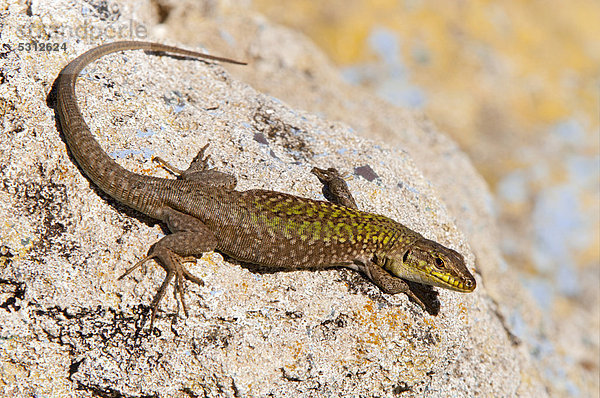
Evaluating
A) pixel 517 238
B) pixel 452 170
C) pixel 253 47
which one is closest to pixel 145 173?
pixel 253 47

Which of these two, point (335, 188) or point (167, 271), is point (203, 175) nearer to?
point (167, 271)

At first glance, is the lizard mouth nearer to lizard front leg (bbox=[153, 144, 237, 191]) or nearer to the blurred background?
lizard front leg (bbox=[153, 144, 237, 191])

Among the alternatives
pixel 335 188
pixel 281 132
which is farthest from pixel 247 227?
pixel 281 132

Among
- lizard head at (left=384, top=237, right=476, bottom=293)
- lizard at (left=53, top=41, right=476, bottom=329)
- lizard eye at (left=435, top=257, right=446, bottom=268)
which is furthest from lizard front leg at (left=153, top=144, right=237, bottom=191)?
lizard eye at (left=435, top=257, right=446, bottom=268)

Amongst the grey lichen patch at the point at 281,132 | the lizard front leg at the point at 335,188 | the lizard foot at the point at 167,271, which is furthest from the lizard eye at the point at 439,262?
the lizard foot at the point at 167,271

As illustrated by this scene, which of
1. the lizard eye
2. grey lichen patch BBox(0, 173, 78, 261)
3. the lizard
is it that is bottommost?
grey lichen patch BBox(0, 173, 78, 261)

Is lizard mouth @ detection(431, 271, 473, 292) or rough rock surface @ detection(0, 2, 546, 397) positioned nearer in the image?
rough rock surface @ detection(0, 2, 546, 397)
